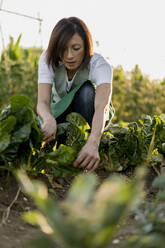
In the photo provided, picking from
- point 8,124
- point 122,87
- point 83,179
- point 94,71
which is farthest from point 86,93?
point 122,87

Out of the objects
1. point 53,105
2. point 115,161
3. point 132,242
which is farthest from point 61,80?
point 132,242

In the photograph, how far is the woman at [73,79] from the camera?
1.94 m

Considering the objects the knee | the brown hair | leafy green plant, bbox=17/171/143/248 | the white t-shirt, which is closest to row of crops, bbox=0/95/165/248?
leafy green plant, bbox=17/171/143/248

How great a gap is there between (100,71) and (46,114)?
438 mm

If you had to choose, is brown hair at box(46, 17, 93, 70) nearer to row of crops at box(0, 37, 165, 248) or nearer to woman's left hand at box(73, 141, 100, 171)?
row of crops at box(0, 37, 165, 248)

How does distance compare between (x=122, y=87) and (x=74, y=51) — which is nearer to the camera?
(x=74, y=51)

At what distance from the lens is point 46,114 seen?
2.01 m

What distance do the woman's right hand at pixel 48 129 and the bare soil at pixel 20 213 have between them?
0.26m

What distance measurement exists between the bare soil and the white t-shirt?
62cm

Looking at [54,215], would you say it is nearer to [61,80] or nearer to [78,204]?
[78,204]

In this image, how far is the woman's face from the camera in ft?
6.77

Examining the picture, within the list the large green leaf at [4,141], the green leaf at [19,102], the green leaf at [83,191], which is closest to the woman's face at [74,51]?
the green leaf at [19,102]

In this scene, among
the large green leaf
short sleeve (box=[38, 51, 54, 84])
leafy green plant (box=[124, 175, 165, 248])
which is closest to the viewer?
leafy green plant (box=[124, 175, 165, 248])

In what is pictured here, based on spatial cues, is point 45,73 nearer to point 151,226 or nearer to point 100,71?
point 100,71
